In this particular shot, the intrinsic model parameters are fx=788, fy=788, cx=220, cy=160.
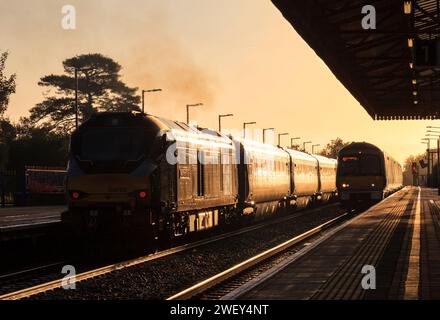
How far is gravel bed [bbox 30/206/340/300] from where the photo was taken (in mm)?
13047

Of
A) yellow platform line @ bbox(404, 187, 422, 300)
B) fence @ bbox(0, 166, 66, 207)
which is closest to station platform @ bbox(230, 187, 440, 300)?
yellow platform line @ bbox(404, 187, 422, 300)

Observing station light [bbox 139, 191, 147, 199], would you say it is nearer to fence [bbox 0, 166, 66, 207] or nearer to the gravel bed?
the gravel bed

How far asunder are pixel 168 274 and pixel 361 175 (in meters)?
27.4

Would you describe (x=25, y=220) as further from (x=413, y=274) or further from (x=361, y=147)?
(x=361, y=147)

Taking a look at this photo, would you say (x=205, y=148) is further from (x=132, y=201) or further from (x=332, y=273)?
(x=332, y=273)

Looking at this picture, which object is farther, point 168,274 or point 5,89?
point 5,89

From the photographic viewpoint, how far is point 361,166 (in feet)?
137

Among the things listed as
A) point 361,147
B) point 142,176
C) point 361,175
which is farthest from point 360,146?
point 142,176

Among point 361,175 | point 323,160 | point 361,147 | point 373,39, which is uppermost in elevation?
point 373,39

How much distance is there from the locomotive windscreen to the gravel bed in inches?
732

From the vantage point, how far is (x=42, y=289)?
13258 mm

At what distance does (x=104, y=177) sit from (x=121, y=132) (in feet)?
4.13

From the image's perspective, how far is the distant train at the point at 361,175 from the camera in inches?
1628
